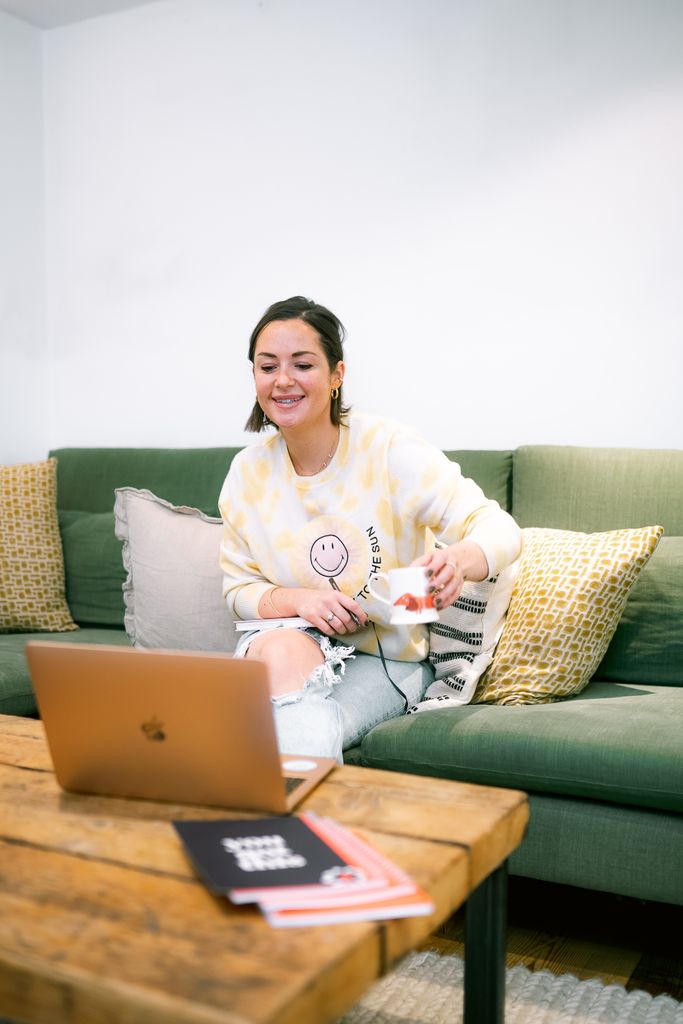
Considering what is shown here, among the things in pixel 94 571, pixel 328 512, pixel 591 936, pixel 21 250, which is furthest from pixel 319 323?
pixel 21 250

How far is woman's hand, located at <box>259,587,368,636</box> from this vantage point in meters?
1.86

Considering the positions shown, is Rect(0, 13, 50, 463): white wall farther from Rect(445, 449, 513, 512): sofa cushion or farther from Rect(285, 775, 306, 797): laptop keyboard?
Rect(285, 775, 306, 797): laptop keyboard

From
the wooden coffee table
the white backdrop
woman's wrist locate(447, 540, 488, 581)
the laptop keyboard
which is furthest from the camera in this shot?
the white backdrop

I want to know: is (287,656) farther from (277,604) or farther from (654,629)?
(654,629)

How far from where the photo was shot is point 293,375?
200cm

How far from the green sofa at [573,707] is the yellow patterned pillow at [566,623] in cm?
6

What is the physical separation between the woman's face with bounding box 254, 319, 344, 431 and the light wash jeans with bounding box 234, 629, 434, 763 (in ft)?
1.40

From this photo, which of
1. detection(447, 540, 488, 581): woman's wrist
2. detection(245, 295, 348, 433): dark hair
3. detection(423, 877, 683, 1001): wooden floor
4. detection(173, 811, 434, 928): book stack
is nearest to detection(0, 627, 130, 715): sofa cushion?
detection(245, 295, 348, 433): dark hair

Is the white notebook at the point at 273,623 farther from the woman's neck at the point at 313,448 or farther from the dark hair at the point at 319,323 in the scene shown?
the dark hair at the point at 319,323

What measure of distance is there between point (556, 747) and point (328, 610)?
1.53 feet

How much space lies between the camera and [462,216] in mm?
2725

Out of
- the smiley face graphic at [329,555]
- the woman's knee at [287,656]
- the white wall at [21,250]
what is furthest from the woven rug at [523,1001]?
the white wall at [21,250]

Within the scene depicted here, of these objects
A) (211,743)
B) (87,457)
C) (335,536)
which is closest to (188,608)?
(335,536)

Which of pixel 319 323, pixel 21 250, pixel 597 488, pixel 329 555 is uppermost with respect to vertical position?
pixel 21 250
